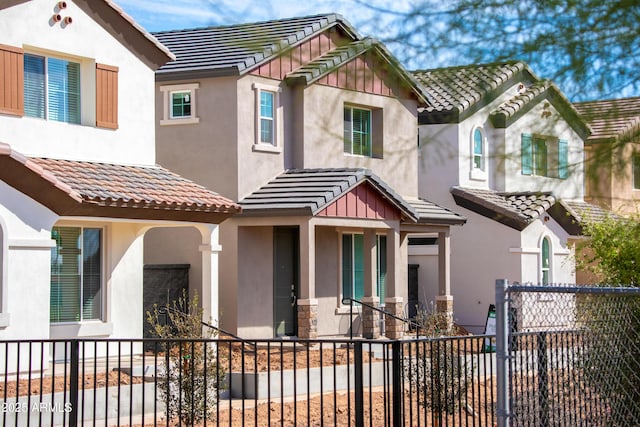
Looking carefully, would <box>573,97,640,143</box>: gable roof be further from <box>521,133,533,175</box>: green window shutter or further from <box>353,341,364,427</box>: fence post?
<box>353,341,364,427</box>: fence post

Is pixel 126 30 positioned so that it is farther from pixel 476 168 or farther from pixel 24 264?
pixel 476 168

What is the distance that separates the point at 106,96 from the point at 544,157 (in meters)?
15.0

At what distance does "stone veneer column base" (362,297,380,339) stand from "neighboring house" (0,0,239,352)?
5.37 m

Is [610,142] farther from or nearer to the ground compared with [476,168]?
nearer to the ground

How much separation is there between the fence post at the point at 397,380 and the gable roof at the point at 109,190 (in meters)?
8.10

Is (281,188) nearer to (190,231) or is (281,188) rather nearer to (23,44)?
(190,231)

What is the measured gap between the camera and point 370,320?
81.2ft

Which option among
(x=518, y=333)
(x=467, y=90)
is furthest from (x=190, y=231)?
(x=467, y=90)

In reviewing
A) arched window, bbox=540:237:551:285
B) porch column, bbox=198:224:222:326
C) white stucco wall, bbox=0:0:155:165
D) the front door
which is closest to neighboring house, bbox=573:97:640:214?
white stucco wall, bbox=0:0:155:165

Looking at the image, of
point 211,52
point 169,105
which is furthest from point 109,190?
point 211,52

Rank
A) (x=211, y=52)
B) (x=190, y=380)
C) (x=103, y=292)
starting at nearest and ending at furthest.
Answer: (x=190, y=380)
(x=103, y=292)
(x=211, y=52)

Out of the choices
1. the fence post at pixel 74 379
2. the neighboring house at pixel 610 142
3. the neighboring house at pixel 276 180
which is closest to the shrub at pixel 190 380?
the fence post at pixel 74 379

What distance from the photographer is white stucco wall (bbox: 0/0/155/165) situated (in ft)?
59.8

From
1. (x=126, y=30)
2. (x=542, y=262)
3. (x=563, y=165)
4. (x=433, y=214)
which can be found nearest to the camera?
(x=563, y=165)
